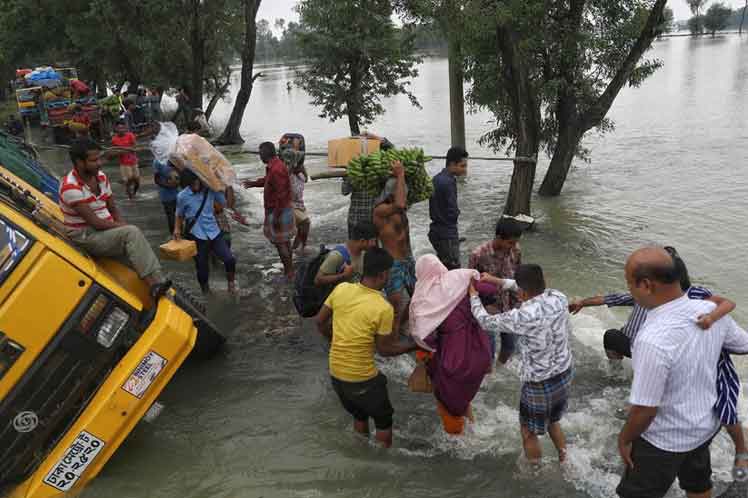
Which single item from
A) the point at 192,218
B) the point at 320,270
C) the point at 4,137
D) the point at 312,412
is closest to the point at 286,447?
the point at 312,412

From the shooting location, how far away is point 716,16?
98.9 meters

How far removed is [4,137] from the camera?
816cm

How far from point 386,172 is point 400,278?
1197mm

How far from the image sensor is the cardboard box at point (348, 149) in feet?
20.8

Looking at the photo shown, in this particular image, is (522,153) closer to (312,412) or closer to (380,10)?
(312,412)

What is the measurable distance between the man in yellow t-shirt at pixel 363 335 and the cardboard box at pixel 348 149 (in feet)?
9.04

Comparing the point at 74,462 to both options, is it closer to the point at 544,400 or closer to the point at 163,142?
the point at 544,400

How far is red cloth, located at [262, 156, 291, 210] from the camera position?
22.4ft

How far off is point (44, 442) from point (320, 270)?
2.15m

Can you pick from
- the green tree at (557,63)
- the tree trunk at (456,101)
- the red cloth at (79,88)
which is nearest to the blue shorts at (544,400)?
the green tree at (557,63)

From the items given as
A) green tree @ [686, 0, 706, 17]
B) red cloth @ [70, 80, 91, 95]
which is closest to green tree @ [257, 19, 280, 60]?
green tree @ [686, 0, 706, 17]

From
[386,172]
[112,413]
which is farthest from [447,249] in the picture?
[112,413]

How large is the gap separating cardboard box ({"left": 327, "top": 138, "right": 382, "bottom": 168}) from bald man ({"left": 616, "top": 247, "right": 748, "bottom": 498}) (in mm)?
3996

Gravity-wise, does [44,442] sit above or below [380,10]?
below
